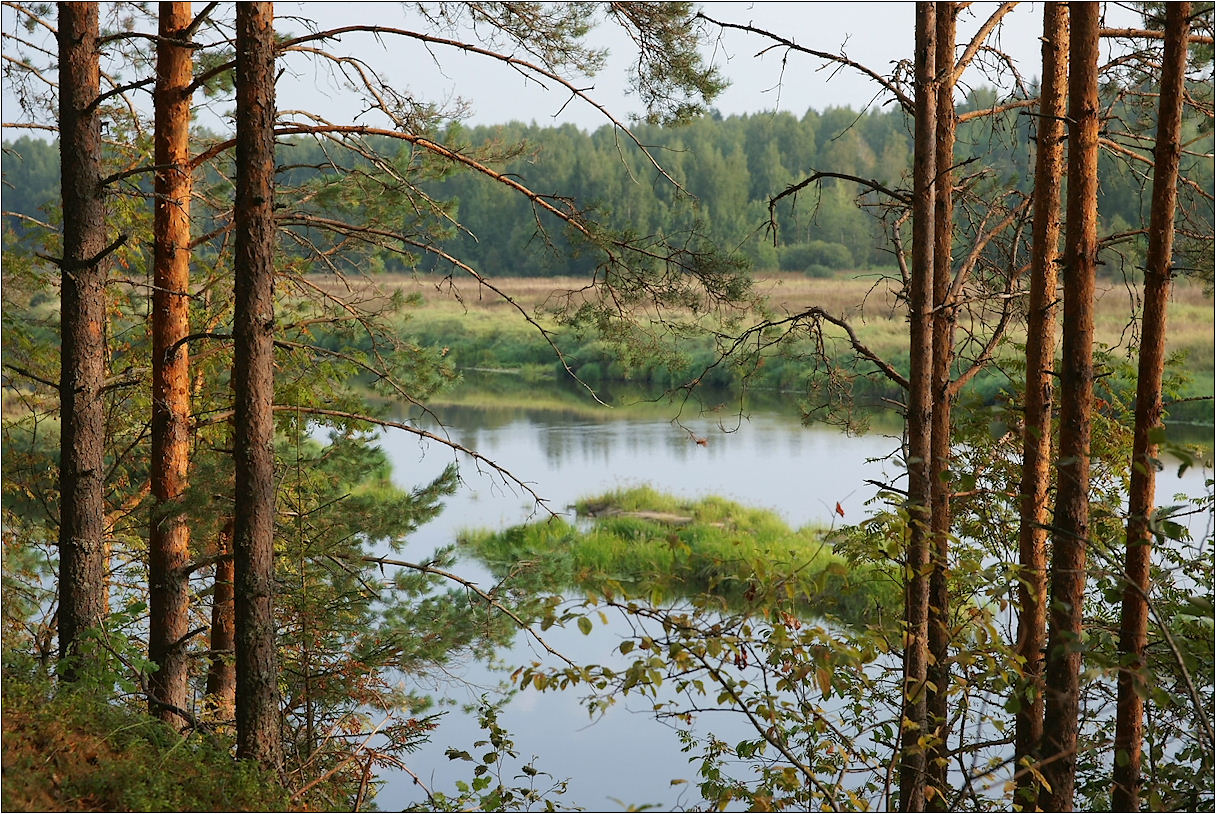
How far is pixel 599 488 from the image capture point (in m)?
16.7

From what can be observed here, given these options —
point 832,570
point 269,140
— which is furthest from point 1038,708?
point 269,140

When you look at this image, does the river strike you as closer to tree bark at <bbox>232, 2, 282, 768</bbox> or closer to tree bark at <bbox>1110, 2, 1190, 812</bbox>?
tree bark at <bbox>1110, 2, 1190, 812</bbox>

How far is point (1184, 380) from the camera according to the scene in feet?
22.2

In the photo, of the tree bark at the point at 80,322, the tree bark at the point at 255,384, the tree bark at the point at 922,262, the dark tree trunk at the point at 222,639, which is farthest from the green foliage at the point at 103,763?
the tree bark at the point at 922,262

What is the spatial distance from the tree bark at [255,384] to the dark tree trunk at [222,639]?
7.40ft

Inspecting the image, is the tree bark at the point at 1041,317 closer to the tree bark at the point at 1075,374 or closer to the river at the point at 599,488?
the tree bark at the point at 1075,374

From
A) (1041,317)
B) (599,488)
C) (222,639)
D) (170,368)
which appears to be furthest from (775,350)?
(170,368)

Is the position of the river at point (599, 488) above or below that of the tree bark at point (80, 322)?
below

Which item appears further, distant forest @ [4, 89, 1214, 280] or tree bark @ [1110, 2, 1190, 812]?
distant forest @ [4, 89, 1214, 280]

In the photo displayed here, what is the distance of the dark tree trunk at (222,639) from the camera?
270 inches

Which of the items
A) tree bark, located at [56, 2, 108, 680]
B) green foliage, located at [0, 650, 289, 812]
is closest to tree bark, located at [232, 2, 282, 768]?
green foliage, located at [0, 650, 289, 812]

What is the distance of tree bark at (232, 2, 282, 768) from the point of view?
4.20 m

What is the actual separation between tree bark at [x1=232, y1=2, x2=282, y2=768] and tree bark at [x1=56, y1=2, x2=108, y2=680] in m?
1.00

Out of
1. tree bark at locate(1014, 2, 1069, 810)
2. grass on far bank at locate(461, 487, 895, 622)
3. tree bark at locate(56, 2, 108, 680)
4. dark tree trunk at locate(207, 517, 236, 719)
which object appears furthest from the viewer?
grass on far bank at locate(461, 487, 895, 622)
